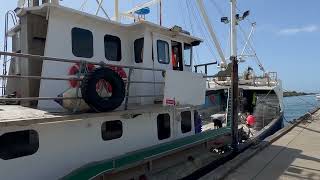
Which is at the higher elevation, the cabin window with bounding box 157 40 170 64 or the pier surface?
the cabin window with bounding box 157 40 170 64

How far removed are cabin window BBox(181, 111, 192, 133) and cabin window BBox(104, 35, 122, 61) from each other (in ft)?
9.38

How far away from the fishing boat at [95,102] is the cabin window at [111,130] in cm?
2

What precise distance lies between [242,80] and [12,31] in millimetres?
23085

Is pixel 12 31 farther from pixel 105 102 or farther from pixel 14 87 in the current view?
pixel 105 102

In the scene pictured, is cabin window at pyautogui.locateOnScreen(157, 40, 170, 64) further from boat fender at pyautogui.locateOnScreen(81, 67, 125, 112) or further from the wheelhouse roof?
boat fender at pyautogui.locateOnScreen(81, 67, 125, 112)

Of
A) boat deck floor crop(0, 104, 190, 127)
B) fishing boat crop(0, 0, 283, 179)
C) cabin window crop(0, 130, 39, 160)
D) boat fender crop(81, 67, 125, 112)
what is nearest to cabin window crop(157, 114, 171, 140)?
fishing boat crop(0, 0, 283, 179)

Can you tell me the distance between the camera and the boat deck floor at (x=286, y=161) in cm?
945

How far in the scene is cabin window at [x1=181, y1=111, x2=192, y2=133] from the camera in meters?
10.9

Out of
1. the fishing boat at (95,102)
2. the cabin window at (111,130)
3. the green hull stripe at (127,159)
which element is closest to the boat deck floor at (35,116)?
the fishing boat at (95,102)

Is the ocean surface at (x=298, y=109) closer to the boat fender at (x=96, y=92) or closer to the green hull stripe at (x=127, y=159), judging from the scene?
the green hull stripe at (x=127, y=159)

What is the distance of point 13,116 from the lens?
614 cm

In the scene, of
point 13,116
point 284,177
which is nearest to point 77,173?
point 13,116

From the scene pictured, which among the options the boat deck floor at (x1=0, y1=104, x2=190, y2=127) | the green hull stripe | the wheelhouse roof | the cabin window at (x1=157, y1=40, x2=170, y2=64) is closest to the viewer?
the boat deck floor at (x1=0, y1=104, x2=190, y2=127)

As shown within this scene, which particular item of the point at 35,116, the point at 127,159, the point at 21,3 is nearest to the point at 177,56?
the point at 127,159
